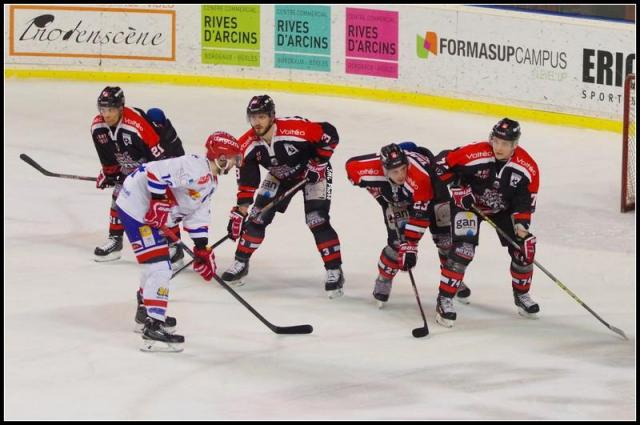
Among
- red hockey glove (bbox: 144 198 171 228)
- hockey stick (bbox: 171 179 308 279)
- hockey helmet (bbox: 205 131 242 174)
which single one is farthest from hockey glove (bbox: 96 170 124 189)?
hockey helmet (bbox: 205 131 242 174)

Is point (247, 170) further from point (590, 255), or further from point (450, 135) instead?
point (450, 135)

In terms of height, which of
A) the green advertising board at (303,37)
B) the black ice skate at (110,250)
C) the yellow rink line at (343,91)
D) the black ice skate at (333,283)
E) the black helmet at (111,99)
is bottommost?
the black ice skate at (333,283)

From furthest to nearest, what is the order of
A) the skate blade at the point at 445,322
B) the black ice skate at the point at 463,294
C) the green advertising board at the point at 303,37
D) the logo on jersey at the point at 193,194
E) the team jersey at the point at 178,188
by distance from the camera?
the green advertising board at the point at 303,37 < the black ice skate at the point at 463,294 < the skate blade at the point at 445,322 < the logo on jersey at the point at 193,194 < the team jersey at the point at 178,188

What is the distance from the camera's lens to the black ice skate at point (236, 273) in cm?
823

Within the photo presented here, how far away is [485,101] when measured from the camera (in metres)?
13.1

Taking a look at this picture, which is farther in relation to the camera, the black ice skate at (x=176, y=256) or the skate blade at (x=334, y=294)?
the black ice skate at (x=176, y=256)

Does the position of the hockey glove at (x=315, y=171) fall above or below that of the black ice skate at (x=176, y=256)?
above

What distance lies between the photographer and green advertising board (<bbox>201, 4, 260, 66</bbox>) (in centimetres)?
1414

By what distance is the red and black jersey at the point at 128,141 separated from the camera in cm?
829

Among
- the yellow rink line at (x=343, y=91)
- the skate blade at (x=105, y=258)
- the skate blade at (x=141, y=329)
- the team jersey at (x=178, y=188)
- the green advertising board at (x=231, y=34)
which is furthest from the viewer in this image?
the green advertising board at (x=231, y=34)

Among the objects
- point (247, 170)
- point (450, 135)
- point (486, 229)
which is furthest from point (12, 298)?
point (450, 135)

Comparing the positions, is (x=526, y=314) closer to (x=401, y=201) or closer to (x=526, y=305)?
(x=526, y=305)

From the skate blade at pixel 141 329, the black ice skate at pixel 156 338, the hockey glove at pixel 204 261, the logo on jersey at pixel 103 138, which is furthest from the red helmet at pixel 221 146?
the logo on jersey at pixel 103 138

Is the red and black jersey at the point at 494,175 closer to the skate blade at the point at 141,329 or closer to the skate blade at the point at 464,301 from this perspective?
the skate blade at the point at 464,301
